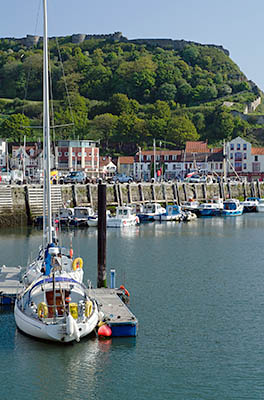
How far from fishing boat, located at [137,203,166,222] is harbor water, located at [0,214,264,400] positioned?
103ft

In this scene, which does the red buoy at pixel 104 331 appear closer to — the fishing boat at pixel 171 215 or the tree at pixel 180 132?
the fishing boat at pixel 171 215

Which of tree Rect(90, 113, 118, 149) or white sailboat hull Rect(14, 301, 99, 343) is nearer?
white sailboat hull Rect(14, 301, 99, 343)

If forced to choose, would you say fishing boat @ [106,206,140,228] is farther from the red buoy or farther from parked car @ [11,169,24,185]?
the red buoy

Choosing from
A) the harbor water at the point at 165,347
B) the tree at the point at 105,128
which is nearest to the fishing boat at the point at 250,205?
the harbor water at the point at 165,347

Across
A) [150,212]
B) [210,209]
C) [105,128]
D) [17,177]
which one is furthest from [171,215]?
[105,128]

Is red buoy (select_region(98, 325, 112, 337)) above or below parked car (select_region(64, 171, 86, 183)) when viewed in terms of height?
below

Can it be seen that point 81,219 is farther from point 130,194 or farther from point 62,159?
point 62,159

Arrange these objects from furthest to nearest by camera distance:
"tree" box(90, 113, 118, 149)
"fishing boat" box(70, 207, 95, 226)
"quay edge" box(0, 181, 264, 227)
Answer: "tree" box(90, 113, 118, 149) → "fishing boat" box(70, 207, 95, 226) → "quay edge" box(0, 181, 264, 227)

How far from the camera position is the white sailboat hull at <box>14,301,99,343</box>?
26.2m

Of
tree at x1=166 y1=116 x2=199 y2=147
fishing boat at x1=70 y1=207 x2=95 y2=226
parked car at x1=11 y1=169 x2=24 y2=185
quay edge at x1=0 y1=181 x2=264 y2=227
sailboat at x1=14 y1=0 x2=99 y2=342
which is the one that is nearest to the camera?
sailboat at x1=14 y1=0 x2=99 y2=342

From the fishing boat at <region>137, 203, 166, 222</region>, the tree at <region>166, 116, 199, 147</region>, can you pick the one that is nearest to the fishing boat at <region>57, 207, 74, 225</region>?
the fishing boat at <region>137, 203, 166, 222</region>

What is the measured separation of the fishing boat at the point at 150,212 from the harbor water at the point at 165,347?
103 feet

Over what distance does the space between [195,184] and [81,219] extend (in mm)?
31636

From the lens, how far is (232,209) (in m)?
92.8
